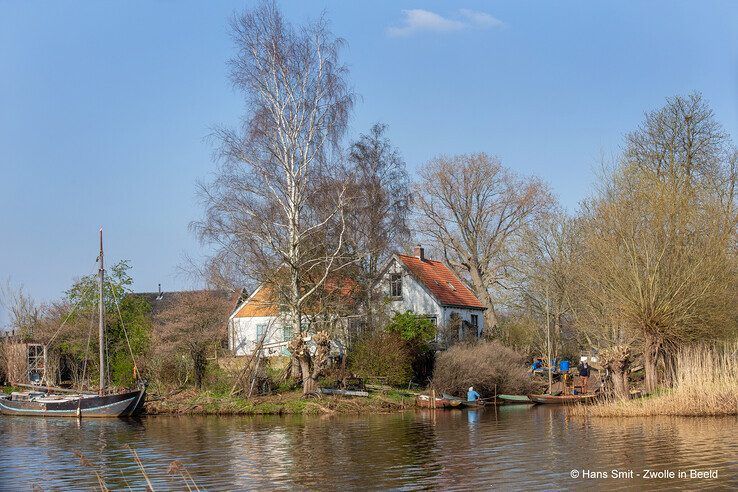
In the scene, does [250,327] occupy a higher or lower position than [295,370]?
higher

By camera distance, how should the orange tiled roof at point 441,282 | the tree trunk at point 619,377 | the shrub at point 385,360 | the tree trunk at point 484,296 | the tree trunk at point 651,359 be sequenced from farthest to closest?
the tree trunk at point 484,296
the orange tiled roof at point 441,282
the shrub at point 385,360
the tree trunk at point 651,359
the tree trunk at point 619,377

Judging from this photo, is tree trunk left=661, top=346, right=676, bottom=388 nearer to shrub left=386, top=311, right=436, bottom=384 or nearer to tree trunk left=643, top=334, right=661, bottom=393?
tree trunk left=643, top=334, right=661, bottom=393

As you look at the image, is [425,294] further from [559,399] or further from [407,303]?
[559,399]

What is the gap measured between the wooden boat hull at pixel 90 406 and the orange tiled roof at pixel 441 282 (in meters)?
21.4

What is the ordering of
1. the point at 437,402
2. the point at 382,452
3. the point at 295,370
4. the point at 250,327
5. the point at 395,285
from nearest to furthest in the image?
the point at 382,452
the point at 437,402
the point at 295,370
the point at 250,327
the point at 395,285

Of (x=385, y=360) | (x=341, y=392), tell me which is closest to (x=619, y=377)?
(x=385, y=360)

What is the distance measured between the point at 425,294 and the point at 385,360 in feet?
44.9

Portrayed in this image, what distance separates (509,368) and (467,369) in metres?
3.59

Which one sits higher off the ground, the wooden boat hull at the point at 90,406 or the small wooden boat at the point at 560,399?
the wooden boat hull at the point at 90,406

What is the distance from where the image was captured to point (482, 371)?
40938mm

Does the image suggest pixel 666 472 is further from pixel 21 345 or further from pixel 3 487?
pixel 21 345

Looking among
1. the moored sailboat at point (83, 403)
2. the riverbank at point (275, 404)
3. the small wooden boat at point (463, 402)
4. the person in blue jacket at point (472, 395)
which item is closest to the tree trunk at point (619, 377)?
the small wooden boat at point (463, 402)

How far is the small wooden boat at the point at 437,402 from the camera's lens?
1469 inches

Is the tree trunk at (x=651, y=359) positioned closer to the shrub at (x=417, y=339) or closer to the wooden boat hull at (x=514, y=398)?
the wooden boat hull at (x=514, y=398)
